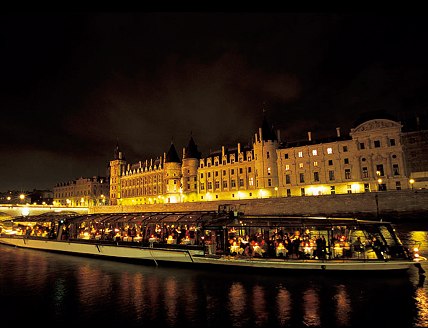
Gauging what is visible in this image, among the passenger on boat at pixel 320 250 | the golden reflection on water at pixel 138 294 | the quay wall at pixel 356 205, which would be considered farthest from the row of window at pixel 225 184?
the golden reflection on water at pixel 138 294

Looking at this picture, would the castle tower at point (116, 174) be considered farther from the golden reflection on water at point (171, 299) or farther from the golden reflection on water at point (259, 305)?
the golden reflection on water at point (259, 305)

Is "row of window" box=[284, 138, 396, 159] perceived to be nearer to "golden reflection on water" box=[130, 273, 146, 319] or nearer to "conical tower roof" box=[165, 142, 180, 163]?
"conical tower roof" box=[165, 142, 180, 163]

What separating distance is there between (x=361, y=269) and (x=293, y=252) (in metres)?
3.96

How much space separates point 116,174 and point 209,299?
104 m

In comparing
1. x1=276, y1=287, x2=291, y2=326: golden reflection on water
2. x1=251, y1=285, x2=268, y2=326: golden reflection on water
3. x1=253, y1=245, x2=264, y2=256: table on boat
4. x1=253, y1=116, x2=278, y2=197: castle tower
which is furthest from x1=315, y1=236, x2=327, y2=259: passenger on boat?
x1=253, y1=116, x2=278, y2=197: castle tower

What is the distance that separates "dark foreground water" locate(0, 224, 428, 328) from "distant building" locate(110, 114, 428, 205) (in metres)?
41.3

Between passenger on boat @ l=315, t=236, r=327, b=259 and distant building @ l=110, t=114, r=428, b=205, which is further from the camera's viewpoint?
distant building @ l=110, t=114, r=428, b=205

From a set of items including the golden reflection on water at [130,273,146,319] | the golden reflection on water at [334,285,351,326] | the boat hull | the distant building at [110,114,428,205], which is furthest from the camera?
the distant building at [110,114,428,205]

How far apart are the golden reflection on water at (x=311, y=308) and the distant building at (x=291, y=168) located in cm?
4787

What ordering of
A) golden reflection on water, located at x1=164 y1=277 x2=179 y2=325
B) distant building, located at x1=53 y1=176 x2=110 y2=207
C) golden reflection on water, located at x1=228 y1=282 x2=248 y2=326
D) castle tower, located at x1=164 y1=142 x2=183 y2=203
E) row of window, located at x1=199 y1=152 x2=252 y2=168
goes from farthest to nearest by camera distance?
distant building, located at x1=53 y1=176 x2=110 y2=207 → castle tower, located at x1=164 y1=142 x2=183 y2=203 → row of window, located at x1=199 y1=152 x2=252 y2=168 → golden reflection on water, located at x1=164 y1=277 x2=179 y2=325 → golden reflection on water, located at x1=228 y1=282 x2=248 y2=326

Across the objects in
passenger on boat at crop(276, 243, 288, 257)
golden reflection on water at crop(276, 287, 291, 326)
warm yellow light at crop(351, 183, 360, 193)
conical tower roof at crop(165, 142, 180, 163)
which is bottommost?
golden reflection on water at crop(276, 287, 291, 326)

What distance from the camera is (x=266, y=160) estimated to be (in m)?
68.6

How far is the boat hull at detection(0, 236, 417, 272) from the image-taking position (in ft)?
58.2

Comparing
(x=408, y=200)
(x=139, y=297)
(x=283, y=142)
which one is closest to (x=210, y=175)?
(x=283, y=142)
